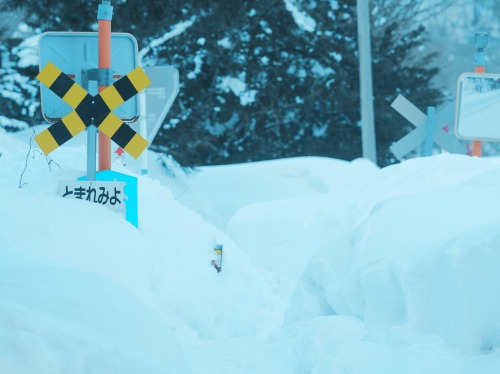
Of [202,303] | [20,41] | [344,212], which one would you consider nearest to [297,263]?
[344,212]

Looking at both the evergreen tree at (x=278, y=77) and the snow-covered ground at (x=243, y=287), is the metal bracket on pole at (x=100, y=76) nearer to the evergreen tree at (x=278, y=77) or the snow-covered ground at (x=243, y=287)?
the snow-covered ground at (x=243, y=287)

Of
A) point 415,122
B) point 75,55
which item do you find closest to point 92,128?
point 75,55

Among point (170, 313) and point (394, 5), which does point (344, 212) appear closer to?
point (170, 313)

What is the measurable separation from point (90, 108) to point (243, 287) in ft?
6.28

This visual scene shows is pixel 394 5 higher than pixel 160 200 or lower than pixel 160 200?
higher

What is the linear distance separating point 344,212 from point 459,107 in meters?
1.47

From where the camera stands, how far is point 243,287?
7.17m

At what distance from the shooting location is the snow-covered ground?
3789mm

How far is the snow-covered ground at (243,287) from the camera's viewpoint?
12.4 ft

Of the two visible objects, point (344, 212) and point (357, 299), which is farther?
point (344, 212)

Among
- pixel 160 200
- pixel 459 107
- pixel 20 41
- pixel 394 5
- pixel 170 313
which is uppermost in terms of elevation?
pixel 394 5

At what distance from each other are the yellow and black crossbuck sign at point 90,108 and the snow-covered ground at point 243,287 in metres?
0.44

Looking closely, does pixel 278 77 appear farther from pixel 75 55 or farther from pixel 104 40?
pixel 104 40

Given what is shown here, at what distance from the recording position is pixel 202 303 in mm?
6168
